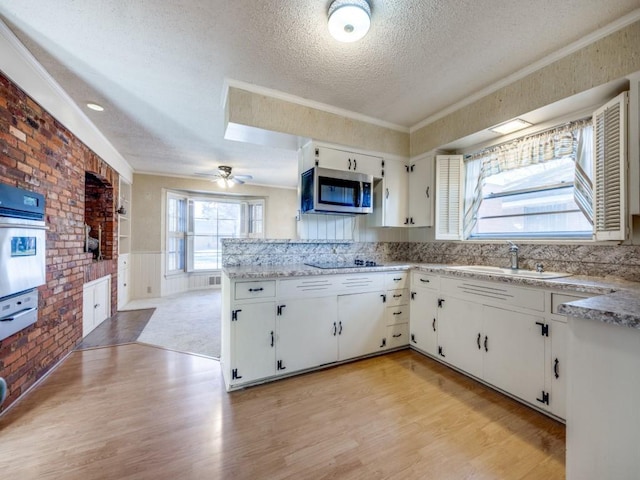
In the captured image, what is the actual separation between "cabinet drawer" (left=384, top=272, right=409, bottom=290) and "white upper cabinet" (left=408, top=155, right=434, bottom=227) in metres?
0.73

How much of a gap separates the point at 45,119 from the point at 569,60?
4293 mm

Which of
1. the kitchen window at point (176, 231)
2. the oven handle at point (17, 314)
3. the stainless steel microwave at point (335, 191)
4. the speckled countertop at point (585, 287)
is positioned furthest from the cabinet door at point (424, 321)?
the kitchen window at point (176, 231)

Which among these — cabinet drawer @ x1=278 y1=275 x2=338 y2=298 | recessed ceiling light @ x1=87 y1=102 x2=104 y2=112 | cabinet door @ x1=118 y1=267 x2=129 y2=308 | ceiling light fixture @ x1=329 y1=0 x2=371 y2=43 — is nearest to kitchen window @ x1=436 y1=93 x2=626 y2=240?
cabinet drawer @ x1=278 y1=275 x2=338 y2=298

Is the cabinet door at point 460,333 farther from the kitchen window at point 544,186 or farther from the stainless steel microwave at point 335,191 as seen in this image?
the stainless steel microwave at point 335,191

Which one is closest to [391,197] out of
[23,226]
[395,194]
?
[395,194]

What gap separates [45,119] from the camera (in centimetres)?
235

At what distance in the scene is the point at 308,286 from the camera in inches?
93.1

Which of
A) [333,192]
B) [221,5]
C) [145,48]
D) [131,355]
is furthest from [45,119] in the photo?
[333,192]

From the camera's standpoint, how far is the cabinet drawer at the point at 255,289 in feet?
6.91

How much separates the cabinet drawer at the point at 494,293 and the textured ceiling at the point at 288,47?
1789 millimetres

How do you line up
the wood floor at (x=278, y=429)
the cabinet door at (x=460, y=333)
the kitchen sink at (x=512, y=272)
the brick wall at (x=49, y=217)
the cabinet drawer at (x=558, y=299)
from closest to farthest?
the wood floor at (x=278, y=429), the cabinet drawer at (x=558, y=299), the brick wall at (x=49, y=217), the kitchen sink at (x=512, y=272), the cabinet door at (x=460, y=333)

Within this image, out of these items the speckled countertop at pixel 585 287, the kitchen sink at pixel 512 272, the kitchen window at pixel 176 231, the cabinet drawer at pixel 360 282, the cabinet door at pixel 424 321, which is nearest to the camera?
the speckled countertop at pixel 585 287

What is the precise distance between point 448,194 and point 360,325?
5.84 feet

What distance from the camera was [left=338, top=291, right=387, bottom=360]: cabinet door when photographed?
2.53 meters
